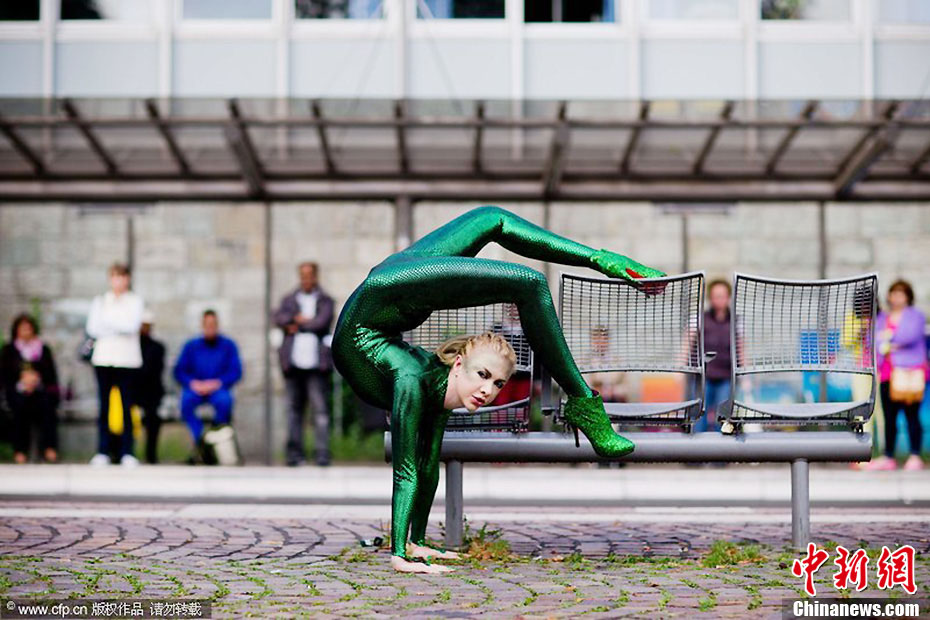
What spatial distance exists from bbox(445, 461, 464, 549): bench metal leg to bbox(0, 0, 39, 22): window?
462 inches

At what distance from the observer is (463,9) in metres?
16.4

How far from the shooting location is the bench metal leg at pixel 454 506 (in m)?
6.50

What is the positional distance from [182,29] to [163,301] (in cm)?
323

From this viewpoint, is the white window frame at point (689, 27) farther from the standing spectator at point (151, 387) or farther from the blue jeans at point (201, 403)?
the standing spectator at point (151, 387)

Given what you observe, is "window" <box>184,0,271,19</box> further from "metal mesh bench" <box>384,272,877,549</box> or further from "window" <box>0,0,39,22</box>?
"metal mesh bench" <box>384,272,877,549</box>

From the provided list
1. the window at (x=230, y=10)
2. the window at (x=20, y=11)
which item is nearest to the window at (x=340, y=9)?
the window at (x=230, y=10)

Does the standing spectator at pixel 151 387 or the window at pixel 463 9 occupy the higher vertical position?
the window at pixel 463 9

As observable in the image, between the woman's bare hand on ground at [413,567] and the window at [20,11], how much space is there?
12.4 m

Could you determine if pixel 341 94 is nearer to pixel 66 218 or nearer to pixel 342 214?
pixel 342 214

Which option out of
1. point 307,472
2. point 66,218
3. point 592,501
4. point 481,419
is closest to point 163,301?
point 66,218

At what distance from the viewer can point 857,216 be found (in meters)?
15.7

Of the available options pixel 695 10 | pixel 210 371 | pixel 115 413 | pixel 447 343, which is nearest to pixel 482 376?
pixel 447 343

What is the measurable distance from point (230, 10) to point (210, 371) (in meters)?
5.12

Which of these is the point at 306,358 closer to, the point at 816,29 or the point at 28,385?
the point at 28,385
